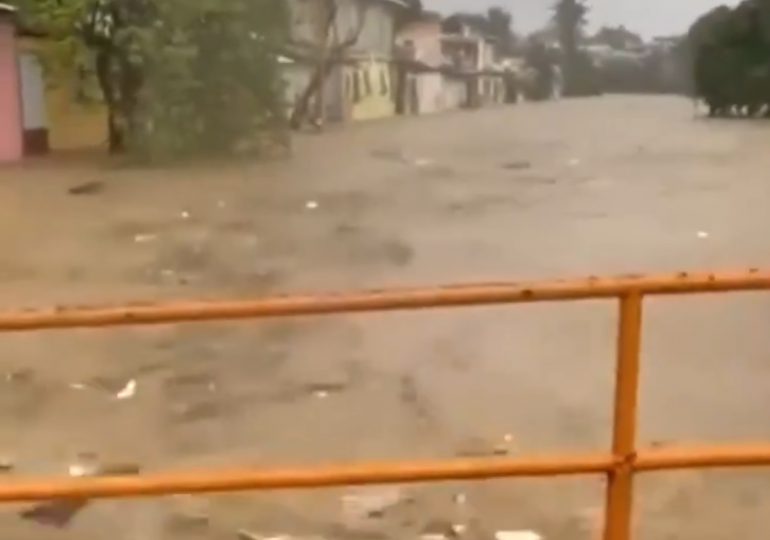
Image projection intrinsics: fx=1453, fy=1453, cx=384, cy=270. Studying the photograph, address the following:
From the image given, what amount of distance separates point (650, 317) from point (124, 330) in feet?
2.06

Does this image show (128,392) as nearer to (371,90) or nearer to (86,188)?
(86,188)

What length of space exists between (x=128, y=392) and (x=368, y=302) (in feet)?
1.22

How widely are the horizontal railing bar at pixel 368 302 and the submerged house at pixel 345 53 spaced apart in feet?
0.99

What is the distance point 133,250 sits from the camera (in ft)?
5.45

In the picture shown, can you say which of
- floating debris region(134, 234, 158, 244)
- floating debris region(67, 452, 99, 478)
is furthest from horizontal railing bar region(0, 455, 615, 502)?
floating debris region(134, 234, 158, 244)

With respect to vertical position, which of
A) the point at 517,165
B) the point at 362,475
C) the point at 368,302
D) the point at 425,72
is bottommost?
the point at 362,475

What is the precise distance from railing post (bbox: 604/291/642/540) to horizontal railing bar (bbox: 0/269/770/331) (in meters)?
0.03

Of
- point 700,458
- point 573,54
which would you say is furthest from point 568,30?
point 700,458

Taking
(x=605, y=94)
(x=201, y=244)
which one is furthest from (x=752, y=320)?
(x=201, y=244)

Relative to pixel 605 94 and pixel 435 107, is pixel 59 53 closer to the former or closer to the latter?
pixel 435 107

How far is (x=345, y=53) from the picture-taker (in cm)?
168

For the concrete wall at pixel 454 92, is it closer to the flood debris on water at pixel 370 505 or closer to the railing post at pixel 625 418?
the railing post at pixel 625 418

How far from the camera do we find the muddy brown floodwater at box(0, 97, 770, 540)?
1662mm

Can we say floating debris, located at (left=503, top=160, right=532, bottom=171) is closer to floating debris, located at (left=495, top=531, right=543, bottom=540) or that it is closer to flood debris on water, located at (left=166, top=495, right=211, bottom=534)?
floating debris, located at (left=495, top=531, right=543, bottom=540)
